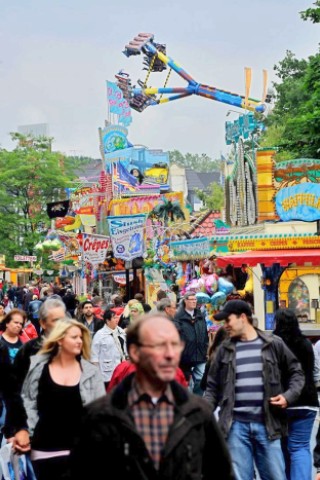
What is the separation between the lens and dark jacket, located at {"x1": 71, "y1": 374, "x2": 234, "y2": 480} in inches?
154

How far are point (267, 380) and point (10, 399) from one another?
161 centimetres

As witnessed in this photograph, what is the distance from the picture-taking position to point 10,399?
6602 millimetres

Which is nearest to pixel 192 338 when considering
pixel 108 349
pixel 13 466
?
pixel 108 349

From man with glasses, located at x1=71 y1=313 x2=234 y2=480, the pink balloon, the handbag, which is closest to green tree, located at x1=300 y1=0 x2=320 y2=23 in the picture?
the pink balloon

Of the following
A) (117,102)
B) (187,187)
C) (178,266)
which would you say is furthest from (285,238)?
(187,187)

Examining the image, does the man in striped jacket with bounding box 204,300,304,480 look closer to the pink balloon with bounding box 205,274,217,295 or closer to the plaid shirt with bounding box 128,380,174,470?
the plaid shirt with bounding box 128,380,174,470

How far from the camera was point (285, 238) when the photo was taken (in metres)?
25.0

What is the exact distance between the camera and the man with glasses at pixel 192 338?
1238cm

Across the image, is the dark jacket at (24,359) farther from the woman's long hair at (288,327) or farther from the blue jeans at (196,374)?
the blue jeans at (196,374)

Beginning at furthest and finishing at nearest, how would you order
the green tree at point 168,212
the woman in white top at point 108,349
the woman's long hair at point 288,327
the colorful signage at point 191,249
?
the green tree at point 168,212 → the colorful signage at point 191,249 → the woman in white top at point 108,349 → the woman's long hair at point 288,327

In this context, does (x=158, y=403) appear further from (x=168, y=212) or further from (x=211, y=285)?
(x=168, y=212)

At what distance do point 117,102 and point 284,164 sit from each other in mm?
27653

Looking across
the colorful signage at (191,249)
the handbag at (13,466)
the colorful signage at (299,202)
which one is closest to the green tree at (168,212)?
the colorful signage at (191,249)

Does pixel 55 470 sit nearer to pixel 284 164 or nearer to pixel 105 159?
pixel 284 164
